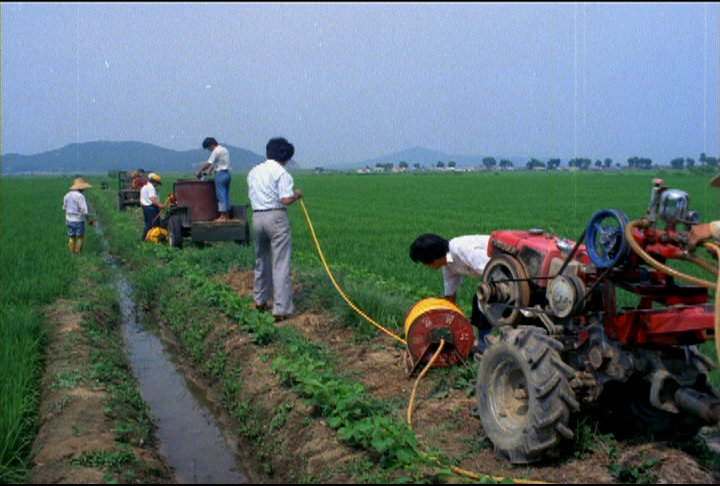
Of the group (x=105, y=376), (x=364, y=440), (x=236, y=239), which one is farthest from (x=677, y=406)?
(x=236, y=239)

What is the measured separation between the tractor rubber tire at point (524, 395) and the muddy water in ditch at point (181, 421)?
170 cm

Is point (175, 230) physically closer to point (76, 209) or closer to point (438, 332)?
point (76, 209)

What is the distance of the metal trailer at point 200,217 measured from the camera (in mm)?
13688

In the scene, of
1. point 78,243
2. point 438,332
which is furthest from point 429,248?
point 78,243

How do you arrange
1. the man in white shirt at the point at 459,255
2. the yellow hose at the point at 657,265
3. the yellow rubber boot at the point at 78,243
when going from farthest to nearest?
1. the yellow rubber boot at the point at 78,243
2. the man in white shirt at the point at 459,255
3. the yellow hose at the point at 657,265

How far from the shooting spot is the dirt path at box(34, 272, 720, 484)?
3.89m

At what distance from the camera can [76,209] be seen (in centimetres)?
1340

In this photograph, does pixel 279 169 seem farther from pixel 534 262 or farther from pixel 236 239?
pixel 236 239

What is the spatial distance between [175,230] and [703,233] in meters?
11.8

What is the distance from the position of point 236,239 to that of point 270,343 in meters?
7.21

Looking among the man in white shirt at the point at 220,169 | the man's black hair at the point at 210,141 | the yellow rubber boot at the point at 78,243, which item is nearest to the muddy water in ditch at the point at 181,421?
the man in white shirt at the point at 220,169

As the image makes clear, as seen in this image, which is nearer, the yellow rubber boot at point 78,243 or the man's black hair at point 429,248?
the man's black hair at point 429,248

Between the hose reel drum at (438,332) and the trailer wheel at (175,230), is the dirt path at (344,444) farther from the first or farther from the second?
the trailer wheel at (175,230)

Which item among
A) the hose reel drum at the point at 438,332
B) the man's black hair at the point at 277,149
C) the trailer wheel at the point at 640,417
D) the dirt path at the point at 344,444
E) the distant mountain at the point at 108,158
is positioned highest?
the distant mountain at the point at 108,158
